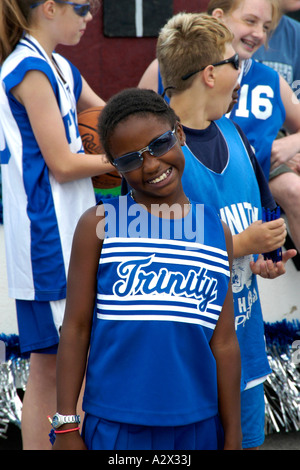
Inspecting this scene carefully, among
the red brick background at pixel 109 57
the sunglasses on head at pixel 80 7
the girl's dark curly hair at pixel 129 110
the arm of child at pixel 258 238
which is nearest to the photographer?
the girl's dark curly hair at pixel 129 110

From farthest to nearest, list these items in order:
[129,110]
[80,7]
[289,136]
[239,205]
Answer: [289,136] < [80,7] < [239,205] < [129,110]

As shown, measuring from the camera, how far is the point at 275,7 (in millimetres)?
3404

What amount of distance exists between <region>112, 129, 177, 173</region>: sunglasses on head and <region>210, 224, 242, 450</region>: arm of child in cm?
45

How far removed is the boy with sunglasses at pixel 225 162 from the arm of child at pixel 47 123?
0.47m

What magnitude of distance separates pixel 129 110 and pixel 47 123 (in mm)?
829

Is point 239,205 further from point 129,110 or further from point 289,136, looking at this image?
point 289,136

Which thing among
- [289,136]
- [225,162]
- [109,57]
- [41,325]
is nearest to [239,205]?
[225,162]

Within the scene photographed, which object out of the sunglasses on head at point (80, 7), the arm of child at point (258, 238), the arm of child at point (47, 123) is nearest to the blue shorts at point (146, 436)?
the arm of child at point (258, 238)

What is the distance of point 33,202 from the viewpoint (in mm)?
2701

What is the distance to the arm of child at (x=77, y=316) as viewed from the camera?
1.83 meters

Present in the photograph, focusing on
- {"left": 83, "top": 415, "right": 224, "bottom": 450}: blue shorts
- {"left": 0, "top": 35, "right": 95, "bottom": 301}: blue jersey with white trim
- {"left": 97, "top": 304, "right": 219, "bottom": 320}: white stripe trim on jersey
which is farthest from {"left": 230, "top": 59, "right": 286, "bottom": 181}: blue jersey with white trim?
{"left": 83, "top": 415, "right": 224, "bottom": 450}: blue shorts

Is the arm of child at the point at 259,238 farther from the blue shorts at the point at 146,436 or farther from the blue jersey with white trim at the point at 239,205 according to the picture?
the blue shorts at the point at 146,436
